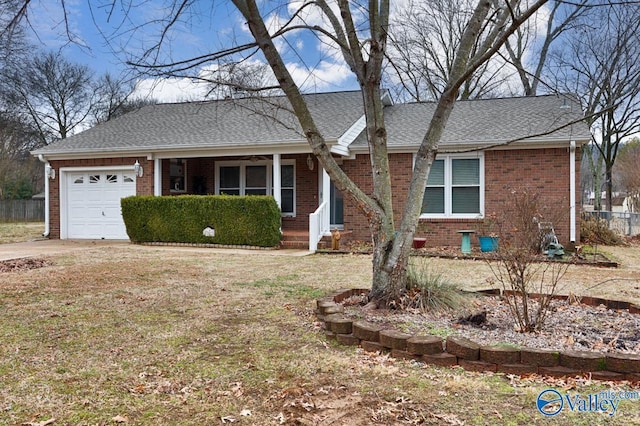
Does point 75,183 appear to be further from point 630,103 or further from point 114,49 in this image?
point 630,103

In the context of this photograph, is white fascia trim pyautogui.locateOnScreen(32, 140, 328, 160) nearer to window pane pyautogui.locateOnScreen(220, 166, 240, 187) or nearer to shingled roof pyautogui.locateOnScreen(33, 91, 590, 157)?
shingled roof pyautogui.locateOnScreen(33, 91, 590, 157)

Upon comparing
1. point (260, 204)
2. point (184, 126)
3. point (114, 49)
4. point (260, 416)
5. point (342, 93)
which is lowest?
point (260, 416)

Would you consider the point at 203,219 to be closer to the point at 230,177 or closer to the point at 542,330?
the point at 230,177

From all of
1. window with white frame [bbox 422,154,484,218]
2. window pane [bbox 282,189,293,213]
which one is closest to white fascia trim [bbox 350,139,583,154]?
window with white frame [bbox 422,154,484,218]

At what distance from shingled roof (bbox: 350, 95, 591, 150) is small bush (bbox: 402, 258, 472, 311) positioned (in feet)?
24.0

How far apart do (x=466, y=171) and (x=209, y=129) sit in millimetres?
7785

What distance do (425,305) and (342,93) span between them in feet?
44.9

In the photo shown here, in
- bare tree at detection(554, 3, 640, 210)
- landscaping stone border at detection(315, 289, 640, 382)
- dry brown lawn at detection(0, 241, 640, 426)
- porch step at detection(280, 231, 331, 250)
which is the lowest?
dry brown lawn at detection(0, 241, 640, 426)

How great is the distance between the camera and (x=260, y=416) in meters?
3.01

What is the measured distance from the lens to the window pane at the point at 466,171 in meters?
13.2

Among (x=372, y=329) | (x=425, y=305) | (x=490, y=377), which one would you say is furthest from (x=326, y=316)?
(x=490, y=377)

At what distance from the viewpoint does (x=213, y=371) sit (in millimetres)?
3787

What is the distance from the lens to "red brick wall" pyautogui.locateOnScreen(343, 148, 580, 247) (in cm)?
1258

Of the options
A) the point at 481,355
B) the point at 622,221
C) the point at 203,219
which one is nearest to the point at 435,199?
the point at 203,219
